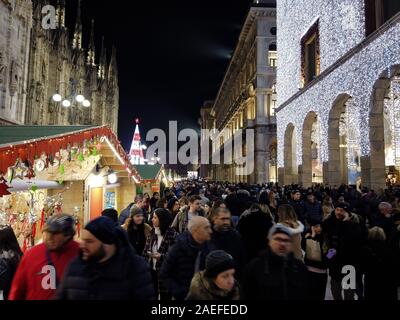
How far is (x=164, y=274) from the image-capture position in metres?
3.79

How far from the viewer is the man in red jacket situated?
10.3 ft

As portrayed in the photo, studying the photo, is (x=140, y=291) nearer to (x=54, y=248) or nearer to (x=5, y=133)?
(x=54, y=248)

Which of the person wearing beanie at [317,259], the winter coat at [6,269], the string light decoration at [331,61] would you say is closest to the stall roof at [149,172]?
the string light decoration at [331,61]

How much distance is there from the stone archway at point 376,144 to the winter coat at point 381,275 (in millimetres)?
12488

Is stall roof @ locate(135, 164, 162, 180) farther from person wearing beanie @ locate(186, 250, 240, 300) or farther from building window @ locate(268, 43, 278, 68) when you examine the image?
building window @ locate(268, 43, 278, 68)

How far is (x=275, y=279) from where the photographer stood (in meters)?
3.28

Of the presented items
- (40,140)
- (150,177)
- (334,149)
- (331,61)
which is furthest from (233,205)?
(331,61)

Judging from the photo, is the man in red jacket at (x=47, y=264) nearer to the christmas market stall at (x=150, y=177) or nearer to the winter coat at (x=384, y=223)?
the winter coat at (x=384, y=223)

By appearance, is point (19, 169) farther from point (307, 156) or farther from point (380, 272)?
point (307, 156)

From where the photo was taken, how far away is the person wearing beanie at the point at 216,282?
9.81 feet

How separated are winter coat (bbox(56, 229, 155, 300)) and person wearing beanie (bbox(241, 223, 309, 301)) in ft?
3.38

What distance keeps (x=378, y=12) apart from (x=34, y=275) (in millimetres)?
18001

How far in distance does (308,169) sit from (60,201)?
18.3 meters
